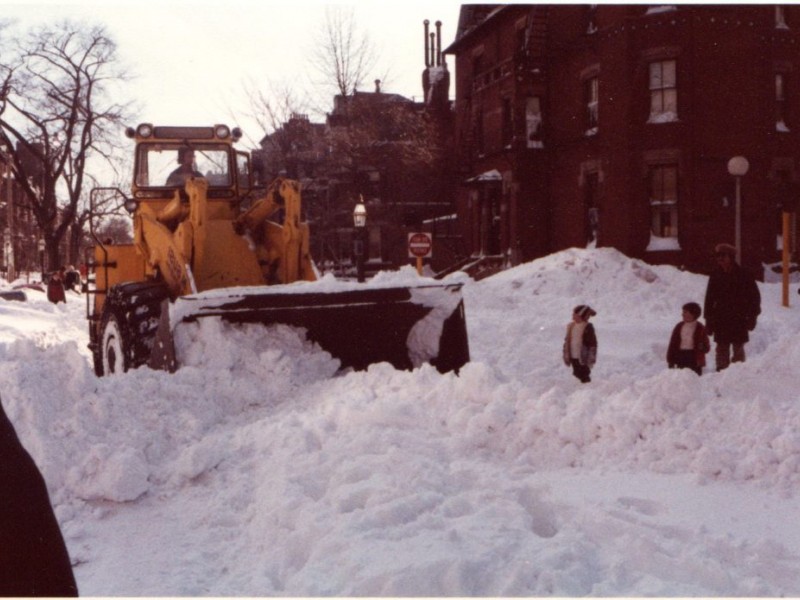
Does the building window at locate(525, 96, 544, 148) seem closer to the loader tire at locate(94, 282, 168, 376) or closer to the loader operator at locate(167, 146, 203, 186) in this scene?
the loader operator at locate(167, 146, 203, 186)

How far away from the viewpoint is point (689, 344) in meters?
10.5

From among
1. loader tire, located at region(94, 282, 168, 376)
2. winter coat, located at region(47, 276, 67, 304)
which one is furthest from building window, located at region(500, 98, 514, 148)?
loader tire, located at region(94, 282, 168, 376)

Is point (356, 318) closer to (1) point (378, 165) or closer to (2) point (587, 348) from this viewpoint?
(2) point (587, 348)

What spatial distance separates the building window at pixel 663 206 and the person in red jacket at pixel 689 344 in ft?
57.9

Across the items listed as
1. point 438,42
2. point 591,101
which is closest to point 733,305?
point 591,101

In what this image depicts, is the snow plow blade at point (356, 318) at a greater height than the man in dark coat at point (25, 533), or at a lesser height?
lesser

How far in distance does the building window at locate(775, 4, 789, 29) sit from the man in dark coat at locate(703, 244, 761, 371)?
64.1 ft

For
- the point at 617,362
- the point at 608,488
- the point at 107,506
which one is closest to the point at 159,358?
the point at 107,506

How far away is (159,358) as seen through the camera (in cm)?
951

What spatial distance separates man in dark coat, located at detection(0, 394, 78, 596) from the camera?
4.15 feet

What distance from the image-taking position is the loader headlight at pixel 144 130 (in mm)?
11805

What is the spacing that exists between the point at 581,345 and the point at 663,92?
19.1m

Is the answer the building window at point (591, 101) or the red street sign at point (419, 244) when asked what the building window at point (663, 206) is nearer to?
the building window at point (591, 101)

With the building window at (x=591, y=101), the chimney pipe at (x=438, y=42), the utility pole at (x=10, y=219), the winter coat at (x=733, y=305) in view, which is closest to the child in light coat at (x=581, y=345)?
the winter coat at (x=733, y=305)
